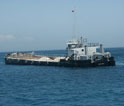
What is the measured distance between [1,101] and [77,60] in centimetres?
4018

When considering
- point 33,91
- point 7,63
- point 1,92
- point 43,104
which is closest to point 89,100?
point 43,104

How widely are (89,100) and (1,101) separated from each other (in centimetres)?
1024

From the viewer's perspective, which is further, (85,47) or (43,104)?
(85,47)

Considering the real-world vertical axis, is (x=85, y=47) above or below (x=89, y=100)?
above

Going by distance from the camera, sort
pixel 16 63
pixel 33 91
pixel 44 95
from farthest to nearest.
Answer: pixel 16 63 < pixel 33 91 < pixel 44 95

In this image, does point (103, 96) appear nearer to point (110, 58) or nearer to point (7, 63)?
point (110, 58)

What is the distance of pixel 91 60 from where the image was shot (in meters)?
73.6

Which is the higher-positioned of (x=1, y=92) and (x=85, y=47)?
(x=85, y=47)

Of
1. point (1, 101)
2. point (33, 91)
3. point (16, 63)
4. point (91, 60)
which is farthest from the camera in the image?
point (16, 63)

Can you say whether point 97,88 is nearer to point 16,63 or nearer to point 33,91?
point 33,91

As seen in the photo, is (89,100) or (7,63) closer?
(89,100)

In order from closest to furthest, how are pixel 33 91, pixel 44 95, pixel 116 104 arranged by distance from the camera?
pixel 116 104 < pixel 44 95 < pixel 33 91

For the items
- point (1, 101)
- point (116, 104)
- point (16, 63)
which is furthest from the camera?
point (16, 63)

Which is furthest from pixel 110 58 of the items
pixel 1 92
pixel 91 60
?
pixel 1 92
